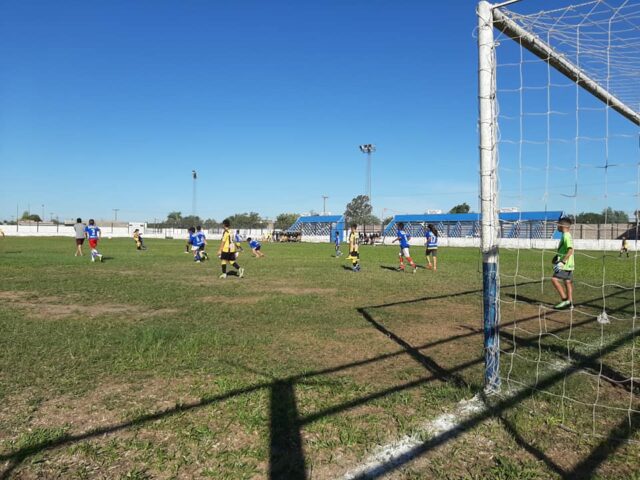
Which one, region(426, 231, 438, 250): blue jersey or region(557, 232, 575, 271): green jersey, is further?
region(426, 231, 438, 250): blue jersey

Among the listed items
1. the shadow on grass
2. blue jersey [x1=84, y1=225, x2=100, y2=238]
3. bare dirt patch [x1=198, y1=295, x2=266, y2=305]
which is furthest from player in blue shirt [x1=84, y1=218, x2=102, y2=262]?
the shadow on grass

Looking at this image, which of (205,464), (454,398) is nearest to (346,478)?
(205,464)

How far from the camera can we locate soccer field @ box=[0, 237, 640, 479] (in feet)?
9.70

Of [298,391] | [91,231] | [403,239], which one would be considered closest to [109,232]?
[91,231]

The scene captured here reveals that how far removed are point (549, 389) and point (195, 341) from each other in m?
4.25

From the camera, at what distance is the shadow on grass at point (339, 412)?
9.46ft

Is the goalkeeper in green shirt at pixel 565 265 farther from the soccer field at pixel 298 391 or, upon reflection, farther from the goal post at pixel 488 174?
the goal post at pixel 488 174

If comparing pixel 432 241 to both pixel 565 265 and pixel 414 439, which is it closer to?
pixel 565 265

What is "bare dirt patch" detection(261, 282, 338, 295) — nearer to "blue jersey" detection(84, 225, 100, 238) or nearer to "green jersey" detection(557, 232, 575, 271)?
"green jersey" detection(557, 232, 575, 271)

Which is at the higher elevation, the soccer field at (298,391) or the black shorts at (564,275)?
the black shorts at (564,275)

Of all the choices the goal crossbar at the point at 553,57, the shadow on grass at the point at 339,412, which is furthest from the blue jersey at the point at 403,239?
the shadow on grass at the point at 339,412

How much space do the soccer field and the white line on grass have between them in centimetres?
6

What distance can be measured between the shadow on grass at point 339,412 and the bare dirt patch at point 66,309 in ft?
14.4

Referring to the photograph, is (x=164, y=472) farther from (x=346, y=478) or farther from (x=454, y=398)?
(x=454, y=398)
